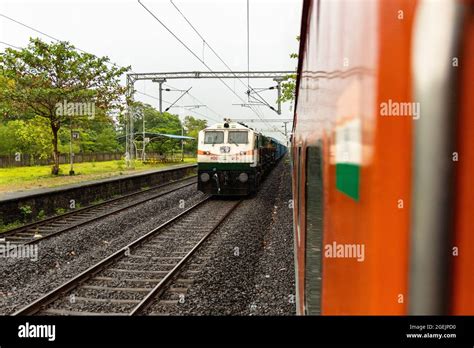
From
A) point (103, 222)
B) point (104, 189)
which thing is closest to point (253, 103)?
point (104, 189)

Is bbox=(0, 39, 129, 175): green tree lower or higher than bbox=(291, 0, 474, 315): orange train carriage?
higher

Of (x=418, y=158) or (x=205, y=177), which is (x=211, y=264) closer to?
(x=418, y=158)

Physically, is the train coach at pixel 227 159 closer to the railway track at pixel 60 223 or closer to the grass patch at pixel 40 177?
the railway track at pixel 60 223

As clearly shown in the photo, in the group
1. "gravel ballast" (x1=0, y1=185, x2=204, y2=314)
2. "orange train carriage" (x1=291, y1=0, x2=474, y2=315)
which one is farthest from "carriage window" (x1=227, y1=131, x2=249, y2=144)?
"orange train carriage" (x1=291, y1=0, x2=474, y2=315)

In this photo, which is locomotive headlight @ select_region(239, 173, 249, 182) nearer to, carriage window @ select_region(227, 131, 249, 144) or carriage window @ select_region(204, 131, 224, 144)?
carriage window @ select_region(227, 131, 249, 144)

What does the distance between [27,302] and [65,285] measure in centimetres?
54

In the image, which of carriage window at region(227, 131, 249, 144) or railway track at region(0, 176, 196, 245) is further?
carriage window at region(227, 131, 249, 144)

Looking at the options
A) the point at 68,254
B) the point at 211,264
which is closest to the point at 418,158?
the point at 211,264

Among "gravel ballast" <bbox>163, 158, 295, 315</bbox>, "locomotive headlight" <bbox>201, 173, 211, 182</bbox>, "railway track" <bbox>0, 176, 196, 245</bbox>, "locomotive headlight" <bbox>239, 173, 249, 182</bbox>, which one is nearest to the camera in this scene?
"gravel ballast" <bbox>163, 158, 295, 315</bbox>

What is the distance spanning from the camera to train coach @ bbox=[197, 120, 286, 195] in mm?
15570

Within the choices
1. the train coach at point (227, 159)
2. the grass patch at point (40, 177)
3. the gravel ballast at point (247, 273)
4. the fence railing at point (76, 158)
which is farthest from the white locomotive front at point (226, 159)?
the fence railing at point (76, 158)

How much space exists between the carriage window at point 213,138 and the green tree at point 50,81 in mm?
8300

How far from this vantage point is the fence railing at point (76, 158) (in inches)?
1215

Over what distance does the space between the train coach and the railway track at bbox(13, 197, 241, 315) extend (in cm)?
532
